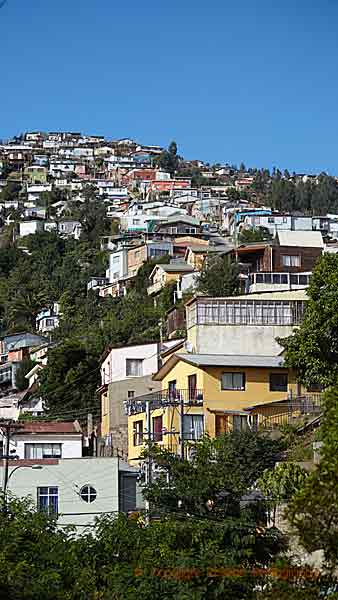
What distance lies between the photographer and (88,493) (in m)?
27.1

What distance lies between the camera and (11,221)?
363ft

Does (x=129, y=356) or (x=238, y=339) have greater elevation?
(x=238, y=339)

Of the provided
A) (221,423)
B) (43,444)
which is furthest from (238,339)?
(43,444)

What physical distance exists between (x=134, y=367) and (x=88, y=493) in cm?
1202

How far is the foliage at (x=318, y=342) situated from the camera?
2639 cm

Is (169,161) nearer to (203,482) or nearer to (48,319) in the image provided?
(48,319)

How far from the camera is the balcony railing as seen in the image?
2941 cm

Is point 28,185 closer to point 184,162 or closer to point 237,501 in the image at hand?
point 184,162

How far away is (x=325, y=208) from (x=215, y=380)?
272ft

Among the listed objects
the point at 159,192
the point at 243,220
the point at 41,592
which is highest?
the point at 159,192

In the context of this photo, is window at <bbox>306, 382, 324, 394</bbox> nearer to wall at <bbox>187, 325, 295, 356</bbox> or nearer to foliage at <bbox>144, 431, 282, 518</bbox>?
wall at <bbox>187, 325, 295, 356</bbox>

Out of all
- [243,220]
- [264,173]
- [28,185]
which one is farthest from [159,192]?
[243,220]

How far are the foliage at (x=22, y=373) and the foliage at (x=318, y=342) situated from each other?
1280 inches

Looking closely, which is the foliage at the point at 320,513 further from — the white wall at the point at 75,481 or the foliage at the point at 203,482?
the white wall at the point at 75,481
